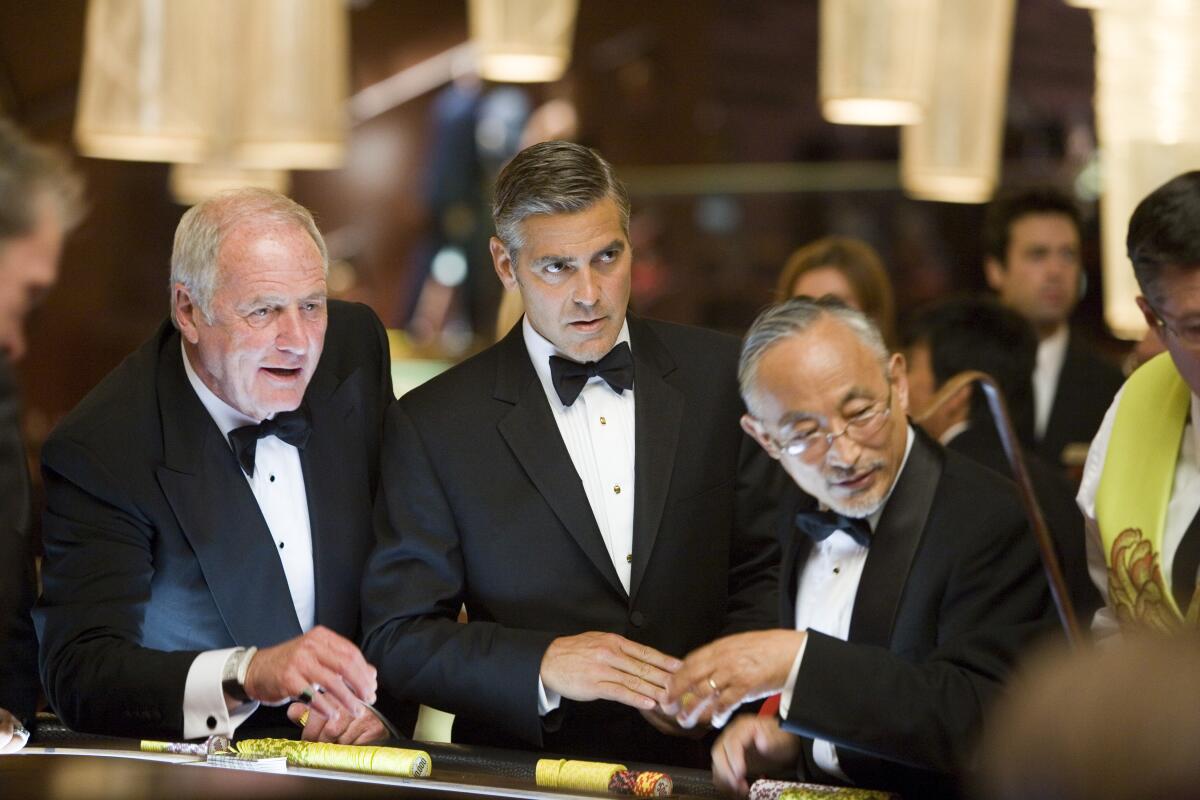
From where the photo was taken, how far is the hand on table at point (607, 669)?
2.41 m

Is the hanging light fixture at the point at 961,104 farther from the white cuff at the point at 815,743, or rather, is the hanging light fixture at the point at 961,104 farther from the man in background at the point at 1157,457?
the white cuff at the point at 815,743

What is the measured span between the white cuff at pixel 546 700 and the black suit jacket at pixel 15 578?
924mm

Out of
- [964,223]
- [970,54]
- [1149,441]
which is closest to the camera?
[1149,441]

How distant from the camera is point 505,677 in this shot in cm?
260

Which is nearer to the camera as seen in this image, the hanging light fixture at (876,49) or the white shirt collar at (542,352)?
the white shirt collar at (542,352)

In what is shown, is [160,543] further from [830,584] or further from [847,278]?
[847,278]

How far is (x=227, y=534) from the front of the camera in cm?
286

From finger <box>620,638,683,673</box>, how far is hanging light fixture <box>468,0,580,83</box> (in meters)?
2.12

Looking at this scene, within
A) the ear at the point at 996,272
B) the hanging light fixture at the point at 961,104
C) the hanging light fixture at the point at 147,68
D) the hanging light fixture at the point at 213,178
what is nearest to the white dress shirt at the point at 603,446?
the hanging light fixture at the point at 147,68

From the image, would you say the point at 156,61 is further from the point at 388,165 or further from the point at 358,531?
the point at 388,165

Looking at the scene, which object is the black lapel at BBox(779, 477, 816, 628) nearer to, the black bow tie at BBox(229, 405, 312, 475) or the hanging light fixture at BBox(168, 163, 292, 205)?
the black bow tie at BBox(229, 405, 312, 475)

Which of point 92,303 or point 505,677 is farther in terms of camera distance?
point 92,303

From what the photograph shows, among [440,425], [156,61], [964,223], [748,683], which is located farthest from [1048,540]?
[964,223]

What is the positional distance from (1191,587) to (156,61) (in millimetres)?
2825
